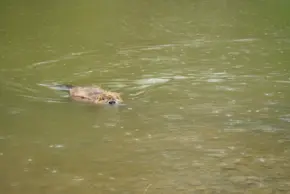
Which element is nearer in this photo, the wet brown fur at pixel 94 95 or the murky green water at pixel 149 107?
the murky green water at pixel 149 107

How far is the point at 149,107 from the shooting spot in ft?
40.6

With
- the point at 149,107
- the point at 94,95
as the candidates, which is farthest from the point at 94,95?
the point at 149,107

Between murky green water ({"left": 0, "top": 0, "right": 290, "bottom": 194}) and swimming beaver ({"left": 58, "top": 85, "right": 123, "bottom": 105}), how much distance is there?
0.81ft

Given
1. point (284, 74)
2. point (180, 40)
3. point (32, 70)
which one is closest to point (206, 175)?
point (284, 74)

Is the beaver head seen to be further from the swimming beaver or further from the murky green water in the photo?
the murky green water

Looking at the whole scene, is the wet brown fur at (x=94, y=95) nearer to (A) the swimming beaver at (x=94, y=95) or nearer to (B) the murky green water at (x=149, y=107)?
(A) the swimming beaver at (x=94, y=95)

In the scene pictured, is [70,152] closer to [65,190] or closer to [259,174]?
[65,190]

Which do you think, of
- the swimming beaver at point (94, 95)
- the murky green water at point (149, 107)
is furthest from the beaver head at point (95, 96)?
the murky green water at point (149, 107)

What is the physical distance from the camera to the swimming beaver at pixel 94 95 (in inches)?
488

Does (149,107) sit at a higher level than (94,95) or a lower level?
lower

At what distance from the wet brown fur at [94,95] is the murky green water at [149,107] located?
0.25 meters

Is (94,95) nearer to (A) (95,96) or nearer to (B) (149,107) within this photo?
(A) (95,96)

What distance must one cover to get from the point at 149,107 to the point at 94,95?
121cm

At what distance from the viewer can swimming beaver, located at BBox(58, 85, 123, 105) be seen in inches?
488
